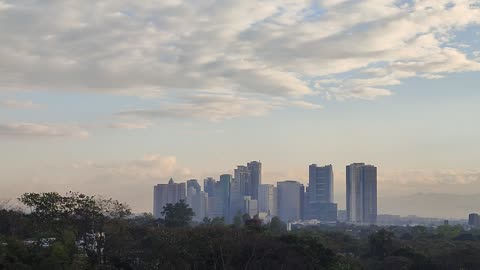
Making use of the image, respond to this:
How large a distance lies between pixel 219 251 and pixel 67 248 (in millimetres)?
10565

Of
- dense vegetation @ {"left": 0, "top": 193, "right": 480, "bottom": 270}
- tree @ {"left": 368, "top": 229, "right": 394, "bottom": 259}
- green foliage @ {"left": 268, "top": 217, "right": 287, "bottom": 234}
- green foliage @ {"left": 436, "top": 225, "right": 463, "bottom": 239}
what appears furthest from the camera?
green foliage @ {"left": 436, "top": 225, "right": 463, "bottom": 239}

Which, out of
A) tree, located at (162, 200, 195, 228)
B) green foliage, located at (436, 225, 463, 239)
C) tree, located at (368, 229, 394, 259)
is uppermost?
tree, located at (162, 200, 195, 228)

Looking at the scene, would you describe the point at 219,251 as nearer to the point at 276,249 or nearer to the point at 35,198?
the point at 276,249

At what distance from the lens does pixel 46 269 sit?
3114 centimetres

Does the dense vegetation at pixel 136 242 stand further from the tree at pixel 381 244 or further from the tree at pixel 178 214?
the tree at pixel 178 214

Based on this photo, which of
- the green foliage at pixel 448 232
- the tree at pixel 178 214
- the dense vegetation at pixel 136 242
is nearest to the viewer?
the dense vegetation at pixel 136 242

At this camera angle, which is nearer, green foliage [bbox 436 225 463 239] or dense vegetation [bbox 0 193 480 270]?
dense vegetation [bbox 0 193 480 270]

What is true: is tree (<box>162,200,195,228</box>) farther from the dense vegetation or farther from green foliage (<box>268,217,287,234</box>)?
the dense vegetation

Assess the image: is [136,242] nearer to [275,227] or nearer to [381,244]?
[381,244]

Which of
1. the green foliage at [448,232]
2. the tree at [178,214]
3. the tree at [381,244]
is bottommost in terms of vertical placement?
the green foliage at [448,232]

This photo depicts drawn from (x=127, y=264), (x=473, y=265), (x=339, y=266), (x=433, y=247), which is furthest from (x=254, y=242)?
(x=433, y=247)

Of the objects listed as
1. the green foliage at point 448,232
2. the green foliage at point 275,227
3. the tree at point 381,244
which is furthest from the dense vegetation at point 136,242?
the green foliage at point 448,232

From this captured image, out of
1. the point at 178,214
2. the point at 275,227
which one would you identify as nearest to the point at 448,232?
the point at 275,227

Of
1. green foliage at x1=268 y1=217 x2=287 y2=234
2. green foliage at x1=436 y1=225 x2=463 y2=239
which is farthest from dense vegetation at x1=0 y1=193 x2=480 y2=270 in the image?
green foliage at x1=436 y1=225 x2=463 y2=239
